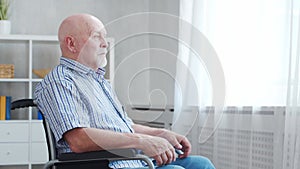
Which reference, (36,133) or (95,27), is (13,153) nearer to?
(36,133)

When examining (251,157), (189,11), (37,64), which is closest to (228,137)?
(251,157)

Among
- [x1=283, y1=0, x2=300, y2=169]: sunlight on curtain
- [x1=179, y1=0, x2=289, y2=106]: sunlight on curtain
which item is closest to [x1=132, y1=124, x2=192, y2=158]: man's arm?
[x1=283, y1=0, x2=300, y2=169]: sunlight on curtain

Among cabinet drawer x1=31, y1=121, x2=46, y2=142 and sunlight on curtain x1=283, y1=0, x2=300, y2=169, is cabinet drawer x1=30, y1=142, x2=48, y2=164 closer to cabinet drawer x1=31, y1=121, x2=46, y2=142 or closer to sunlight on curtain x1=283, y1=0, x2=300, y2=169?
cabinet drawer x1=31, y1=121, x2=46, y2=142

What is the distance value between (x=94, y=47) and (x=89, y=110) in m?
0.29

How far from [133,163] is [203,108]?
169cm

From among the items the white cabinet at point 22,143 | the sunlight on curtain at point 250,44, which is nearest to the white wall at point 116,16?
the white cabinet at point 22,143

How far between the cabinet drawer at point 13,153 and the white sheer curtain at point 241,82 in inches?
53.6

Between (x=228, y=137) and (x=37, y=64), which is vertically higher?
(x=37, y=64)

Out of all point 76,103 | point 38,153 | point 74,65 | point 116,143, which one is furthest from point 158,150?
point 38,153

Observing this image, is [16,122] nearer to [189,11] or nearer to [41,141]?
[41,141]

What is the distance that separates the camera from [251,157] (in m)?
3.18

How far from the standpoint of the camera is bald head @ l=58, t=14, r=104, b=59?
7.31 feet

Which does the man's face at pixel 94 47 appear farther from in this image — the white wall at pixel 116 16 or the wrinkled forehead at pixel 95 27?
the white wall at pixel 116 16

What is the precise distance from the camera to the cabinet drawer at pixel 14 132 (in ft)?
15.0
